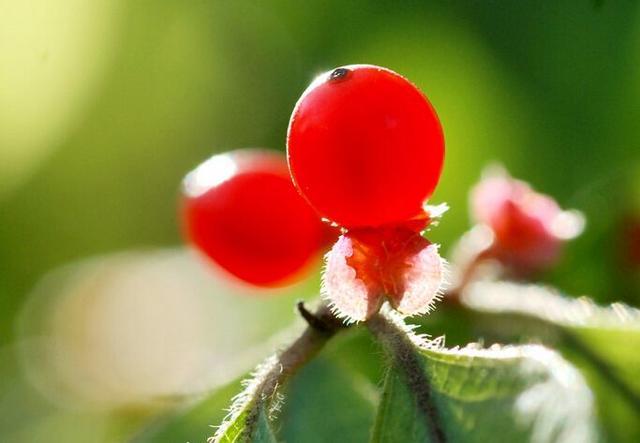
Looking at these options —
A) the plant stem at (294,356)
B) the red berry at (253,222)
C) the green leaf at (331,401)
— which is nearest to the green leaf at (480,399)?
the plant stem at (294,356)

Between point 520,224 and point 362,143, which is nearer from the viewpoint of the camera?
point 362,143

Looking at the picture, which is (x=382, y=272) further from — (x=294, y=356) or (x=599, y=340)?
(x=599, y=340)

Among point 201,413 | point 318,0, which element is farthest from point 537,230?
point 318,0

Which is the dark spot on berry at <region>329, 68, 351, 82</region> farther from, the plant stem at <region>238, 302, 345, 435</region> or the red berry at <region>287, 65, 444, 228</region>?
the plant stem at <region>238, 302, 345, 435</region>

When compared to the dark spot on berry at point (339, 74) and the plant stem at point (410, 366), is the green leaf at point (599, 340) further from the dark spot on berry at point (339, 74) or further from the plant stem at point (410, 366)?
the dark spot on berry at point (339, 74)

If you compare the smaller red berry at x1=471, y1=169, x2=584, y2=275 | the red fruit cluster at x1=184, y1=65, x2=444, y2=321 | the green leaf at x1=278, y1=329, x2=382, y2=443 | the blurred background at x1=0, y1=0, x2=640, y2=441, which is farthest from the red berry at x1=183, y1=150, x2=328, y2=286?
the blurred background at x1=0, y1=0, x2=640, y2=441

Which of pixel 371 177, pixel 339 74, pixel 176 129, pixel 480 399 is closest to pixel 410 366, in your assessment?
pixel 480 399

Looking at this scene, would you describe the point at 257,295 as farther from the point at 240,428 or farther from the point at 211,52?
the point at 240,428
